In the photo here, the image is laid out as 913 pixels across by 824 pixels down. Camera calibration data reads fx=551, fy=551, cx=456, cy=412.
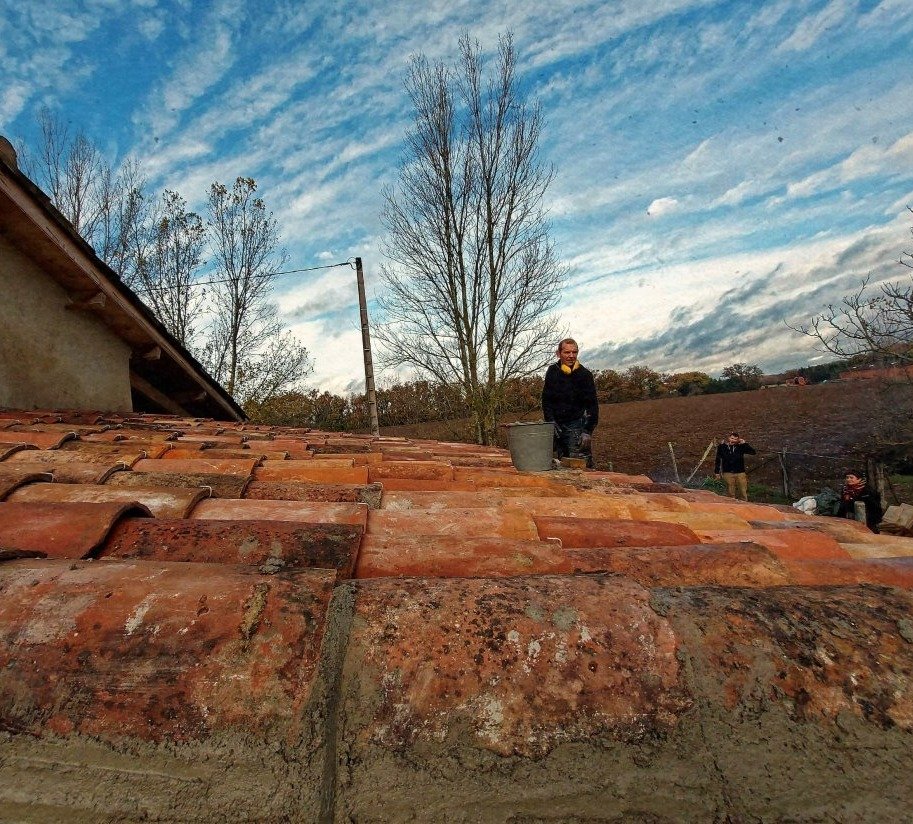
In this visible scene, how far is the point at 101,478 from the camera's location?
6.14ft

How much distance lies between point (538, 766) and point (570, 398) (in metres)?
5.37

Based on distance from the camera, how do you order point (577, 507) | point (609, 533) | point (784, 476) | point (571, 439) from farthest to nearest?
point (784, 476), point (571, 439), point (577, 507), point (609, 533)

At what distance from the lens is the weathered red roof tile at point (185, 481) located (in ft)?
5.94

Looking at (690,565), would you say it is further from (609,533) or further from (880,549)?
(880,549)

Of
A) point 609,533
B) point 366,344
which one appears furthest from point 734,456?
point 609,533

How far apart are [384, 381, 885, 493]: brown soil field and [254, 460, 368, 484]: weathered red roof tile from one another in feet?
40.1

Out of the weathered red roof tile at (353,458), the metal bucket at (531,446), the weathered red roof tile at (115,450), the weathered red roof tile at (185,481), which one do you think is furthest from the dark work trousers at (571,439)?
the weathered red roof tile at (185,481)

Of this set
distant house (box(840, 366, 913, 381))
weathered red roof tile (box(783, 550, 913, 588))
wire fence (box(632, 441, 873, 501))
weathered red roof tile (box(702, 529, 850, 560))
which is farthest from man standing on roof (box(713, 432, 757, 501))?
weathered red roof tile (box(783, 550, 913, 588))

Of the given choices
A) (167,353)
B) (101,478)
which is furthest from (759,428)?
(101,478)

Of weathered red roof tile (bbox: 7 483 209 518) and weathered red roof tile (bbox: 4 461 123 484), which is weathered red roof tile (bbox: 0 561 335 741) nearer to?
weathered red roof tile (bbox: 7 483 209 518)

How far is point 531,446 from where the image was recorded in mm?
3900

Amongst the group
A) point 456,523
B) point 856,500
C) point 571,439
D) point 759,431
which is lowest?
point 856,500

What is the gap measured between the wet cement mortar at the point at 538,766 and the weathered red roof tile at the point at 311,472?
5.42 feet

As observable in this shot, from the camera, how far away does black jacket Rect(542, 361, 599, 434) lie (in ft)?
19.3
